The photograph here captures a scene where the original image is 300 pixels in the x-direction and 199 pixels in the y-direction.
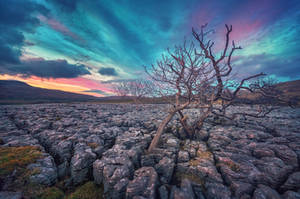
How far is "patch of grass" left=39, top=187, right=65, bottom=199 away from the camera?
503cm

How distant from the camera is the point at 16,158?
6.46 meters

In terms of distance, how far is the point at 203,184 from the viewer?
237 inches

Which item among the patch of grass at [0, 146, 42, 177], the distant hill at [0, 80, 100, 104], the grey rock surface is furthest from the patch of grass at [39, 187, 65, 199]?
the distant hill at [0, 80, 100, 104]

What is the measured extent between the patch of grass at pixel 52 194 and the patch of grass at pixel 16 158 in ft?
6.21

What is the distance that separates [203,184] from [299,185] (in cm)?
431

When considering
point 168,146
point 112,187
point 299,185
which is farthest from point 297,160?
point 112,187

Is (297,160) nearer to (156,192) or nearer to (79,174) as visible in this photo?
(156,192)

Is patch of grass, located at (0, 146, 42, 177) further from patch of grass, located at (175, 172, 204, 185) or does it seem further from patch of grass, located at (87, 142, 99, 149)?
patch of grass, located at (175, 172, 204, 185)

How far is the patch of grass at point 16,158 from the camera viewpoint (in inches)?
224

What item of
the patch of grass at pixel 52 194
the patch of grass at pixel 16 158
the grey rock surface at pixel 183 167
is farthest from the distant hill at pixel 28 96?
the patch of grass at pixel 52 194

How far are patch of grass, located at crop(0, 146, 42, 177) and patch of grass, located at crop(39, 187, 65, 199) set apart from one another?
1891 mm

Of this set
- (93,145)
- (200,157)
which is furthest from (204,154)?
(93,145)

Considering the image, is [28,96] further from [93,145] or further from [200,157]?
[200,157]

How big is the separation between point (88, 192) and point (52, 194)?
1550 millimetres
